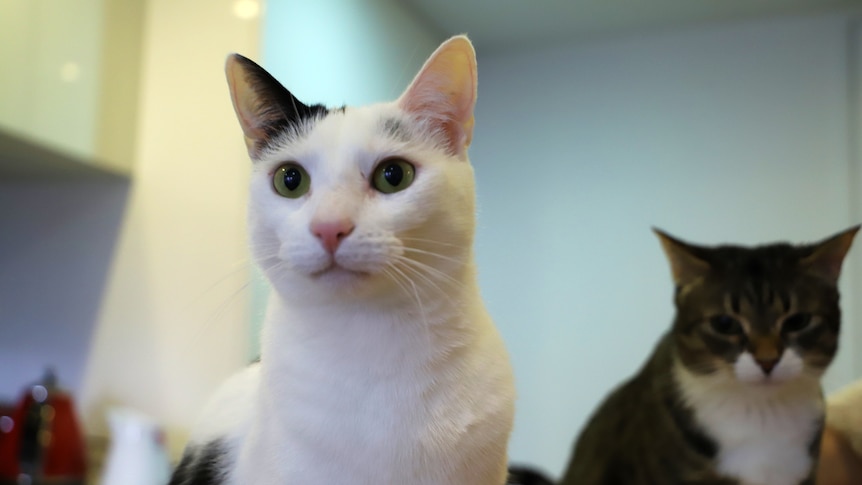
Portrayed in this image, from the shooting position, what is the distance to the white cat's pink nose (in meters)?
0.46

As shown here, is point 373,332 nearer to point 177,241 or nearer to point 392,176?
point 392,176

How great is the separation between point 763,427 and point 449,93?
29.3 inches

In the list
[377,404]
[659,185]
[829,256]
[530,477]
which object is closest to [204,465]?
[377,404]

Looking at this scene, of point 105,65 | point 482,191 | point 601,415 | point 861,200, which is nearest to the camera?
point 482,191

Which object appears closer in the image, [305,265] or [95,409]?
[305,265]

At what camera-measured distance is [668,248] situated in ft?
3.46

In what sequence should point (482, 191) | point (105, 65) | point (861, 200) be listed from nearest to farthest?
point (482, 191) < point (105, 65) < point (861, 200)

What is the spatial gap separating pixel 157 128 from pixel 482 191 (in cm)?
74

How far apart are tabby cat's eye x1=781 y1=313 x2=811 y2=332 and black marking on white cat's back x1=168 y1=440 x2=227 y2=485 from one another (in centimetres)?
81

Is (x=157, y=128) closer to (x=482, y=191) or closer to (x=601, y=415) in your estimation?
(x=482, y=191)

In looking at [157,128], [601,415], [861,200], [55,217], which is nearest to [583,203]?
[601,415]

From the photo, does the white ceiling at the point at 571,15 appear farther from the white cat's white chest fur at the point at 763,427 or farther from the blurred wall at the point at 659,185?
the white cat's white chest fur at the point at 763,427

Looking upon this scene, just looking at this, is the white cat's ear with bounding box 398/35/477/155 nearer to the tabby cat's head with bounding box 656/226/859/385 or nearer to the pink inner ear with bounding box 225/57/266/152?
the pink inner ear with bounding box 225/57/266/152

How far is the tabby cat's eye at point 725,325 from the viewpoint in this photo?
0.96 meters
